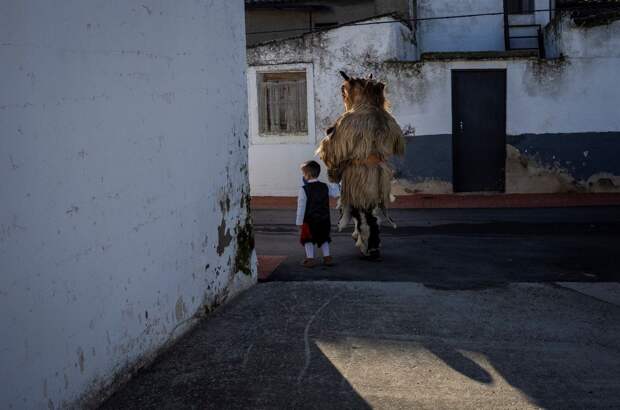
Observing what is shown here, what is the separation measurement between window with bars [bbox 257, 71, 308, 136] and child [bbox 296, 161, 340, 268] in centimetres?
702

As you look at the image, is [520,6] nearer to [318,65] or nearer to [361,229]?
[318,65]

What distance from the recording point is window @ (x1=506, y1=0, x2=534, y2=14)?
719 inches

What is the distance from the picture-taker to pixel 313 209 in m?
8.65

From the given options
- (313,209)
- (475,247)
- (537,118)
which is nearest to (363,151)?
(313,209)

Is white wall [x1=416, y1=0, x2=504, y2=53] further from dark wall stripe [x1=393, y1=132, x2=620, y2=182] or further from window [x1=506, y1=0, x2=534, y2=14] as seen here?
dark wall stripe [x1=393, y1=132, x2=620, y2=182]

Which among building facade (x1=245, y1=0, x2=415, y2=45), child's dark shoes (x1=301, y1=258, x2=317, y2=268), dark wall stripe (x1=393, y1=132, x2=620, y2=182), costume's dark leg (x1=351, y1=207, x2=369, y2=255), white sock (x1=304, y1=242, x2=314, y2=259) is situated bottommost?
child's dark shoes (x1=301, y1=258, x2=317, y2=268)

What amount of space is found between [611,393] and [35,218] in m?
3.63

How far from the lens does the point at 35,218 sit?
13.1 ft

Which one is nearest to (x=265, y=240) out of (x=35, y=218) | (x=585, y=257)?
(x=585, y=257)

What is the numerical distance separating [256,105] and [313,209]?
7.47 meters

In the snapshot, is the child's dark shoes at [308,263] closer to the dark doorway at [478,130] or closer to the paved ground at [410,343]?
the paved ground at [410,343]

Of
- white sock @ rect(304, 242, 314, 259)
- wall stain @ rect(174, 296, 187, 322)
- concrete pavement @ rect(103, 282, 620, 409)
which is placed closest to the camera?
concrete pavement @ rect(103, 282, 620, 409)

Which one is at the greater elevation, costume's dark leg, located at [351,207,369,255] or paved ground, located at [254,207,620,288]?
costume's dark leg, located at [351,207,369,255]

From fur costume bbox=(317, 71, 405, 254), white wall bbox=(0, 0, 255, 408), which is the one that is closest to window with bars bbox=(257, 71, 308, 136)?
fur costume bbox=(317, 71, 405, 254)
